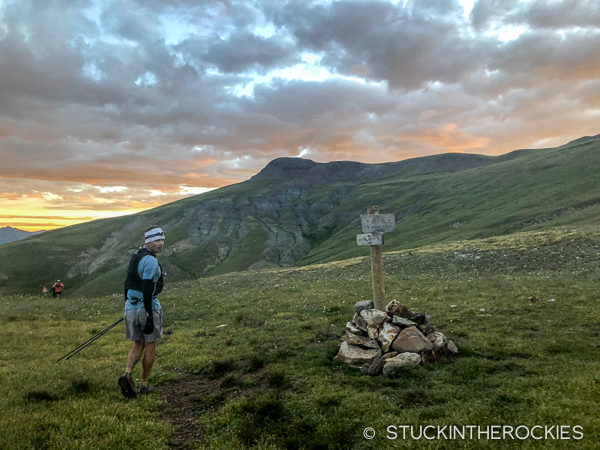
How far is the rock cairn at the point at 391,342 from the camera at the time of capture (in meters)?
11.2

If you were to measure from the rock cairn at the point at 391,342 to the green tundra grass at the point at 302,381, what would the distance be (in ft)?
1.49

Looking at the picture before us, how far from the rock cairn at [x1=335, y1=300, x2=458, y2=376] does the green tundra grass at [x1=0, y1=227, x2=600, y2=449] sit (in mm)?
455

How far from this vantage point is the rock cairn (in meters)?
11.2

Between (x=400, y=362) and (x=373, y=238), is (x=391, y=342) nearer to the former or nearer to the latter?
(x=400, y=362)

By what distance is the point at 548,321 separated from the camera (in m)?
15.1

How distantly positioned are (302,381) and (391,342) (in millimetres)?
3554

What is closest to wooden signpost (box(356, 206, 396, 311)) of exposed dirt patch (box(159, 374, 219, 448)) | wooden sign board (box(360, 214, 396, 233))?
wooden sign board (box(360, 214, 396, 233))

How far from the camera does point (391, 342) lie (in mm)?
12172

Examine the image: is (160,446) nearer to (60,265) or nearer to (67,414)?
(67,414)

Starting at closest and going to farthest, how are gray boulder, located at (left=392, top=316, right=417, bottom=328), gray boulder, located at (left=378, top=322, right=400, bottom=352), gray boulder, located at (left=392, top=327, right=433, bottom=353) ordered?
gray boulder, located at (left=392, top=327, right=433, bottom=353) < gray boulder, located at (left=378, top=322, right=400, bottom=352) < gray boulder, located at (left=392, top=316, right=417, bottom=328)

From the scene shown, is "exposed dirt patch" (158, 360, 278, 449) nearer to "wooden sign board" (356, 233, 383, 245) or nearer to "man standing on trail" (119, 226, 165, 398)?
"man standing on trail" (119, 226, 165, 398)

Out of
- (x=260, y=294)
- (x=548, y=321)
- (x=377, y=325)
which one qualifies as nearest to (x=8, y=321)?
(x=260, y=294)

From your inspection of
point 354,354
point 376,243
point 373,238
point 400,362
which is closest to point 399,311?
point 354,354

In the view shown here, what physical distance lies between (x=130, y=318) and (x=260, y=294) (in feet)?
65.2
